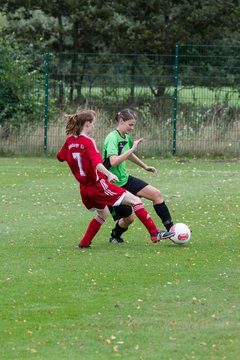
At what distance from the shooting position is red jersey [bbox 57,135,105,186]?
36.4 ft

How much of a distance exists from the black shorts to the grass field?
380 millimetres

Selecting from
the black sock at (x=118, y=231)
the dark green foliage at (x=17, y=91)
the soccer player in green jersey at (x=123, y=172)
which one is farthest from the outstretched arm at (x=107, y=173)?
the dark green foliage at (x=17, y=91)

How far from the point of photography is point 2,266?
10.3 m

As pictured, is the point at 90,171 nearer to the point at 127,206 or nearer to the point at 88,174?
the point at 88,174

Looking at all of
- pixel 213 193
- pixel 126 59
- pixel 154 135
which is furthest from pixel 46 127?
pixel 126 59

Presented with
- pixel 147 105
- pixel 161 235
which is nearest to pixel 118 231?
pixel 161 235

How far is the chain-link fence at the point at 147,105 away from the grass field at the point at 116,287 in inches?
334

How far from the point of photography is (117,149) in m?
11.7

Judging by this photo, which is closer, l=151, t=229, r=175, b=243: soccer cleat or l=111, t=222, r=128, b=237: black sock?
l=151, t=229, r=175, b=243: soccer cleat

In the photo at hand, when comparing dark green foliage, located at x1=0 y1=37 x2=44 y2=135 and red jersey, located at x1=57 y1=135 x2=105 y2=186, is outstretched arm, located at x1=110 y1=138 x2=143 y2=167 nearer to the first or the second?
red jersey, located at x1=57 y1=135 x2=105 y2=186

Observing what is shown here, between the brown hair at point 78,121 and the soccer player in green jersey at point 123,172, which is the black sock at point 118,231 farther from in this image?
the brown hair at point 78,121

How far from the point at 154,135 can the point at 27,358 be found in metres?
18.0

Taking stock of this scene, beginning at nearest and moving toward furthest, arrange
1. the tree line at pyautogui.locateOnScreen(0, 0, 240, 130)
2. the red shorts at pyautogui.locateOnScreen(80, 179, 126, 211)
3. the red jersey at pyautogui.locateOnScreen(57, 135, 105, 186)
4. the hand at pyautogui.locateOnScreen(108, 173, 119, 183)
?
1. the hand at pyautogui.locateOnScreen(108, 173, 119, 183)
2. the red jersey at pyautogui.locateOnScreen(57, 135, 105, 186)
3. the red shorts at pyautogui.locateOnScreen(80, 179, 126, 211)
4. the tree line at pyautogui.locateOnScreen(0, 0, 240, 130)

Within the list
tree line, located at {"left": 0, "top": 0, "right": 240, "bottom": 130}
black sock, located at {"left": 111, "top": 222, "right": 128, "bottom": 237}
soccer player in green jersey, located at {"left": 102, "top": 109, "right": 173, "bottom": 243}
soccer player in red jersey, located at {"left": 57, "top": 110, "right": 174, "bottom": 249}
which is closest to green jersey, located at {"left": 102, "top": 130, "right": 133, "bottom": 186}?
soccer player in green jersey, located at {"left": 102, "top": 109, "right": 173, "bottom": 243}
